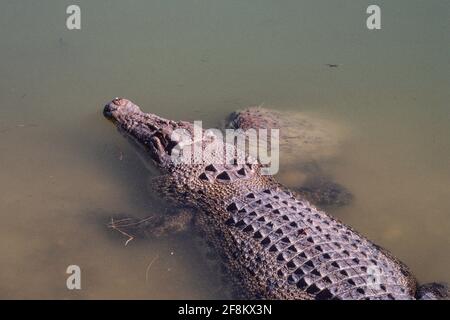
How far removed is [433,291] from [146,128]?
11.0 ft

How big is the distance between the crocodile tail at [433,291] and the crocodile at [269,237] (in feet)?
0.22

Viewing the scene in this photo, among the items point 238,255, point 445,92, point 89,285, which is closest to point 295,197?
point 238,255

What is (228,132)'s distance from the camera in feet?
19.8

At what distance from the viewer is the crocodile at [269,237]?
3701 millimetres

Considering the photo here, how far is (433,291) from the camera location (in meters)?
3.96

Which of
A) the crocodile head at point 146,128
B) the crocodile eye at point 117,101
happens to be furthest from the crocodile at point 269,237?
the crocodile eye at point 117,101

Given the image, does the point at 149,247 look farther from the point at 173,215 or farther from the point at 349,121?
the point at 349,121

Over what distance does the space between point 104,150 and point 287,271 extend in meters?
2.85

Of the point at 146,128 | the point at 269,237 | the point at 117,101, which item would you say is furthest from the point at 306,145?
the point at 117,101

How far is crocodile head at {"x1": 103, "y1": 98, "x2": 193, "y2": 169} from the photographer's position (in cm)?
527

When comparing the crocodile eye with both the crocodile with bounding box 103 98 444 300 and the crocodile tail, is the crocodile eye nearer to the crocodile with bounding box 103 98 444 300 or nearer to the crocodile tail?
the crocodile with bounding box 103 98 444 300

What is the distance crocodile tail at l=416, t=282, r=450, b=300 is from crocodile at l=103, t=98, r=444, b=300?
67 mm

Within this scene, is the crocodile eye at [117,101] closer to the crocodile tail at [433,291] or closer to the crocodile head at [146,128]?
the crocodile head at [146,128]

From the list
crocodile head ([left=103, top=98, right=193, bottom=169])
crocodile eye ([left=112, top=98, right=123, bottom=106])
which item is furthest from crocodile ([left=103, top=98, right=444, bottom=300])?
crocodile eye ([left=112, top=98, right=123, bottom=106])
